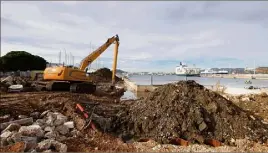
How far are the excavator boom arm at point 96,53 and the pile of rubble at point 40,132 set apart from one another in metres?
13.8

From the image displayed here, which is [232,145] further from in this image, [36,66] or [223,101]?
[36,66]

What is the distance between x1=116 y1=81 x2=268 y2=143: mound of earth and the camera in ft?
36.4

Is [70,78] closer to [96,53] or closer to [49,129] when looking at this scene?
[96,53]

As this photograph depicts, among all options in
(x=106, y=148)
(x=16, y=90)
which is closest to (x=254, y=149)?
(x=106, y=148)

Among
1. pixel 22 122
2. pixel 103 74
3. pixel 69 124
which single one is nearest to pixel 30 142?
pixel 22 122

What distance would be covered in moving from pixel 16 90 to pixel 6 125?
46.7 feet

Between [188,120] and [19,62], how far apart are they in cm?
5327

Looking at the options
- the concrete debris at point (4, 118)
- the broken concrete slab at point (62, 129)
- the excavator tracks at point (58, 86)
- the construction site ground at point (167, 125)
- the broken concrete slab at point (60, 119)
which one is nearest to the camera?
the construction site ground at point (167, 125)

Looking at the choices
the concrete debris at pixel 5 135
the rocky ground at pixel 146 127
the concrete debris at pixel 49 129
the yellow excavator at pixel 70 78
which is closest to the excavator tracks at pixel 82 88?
the yellow excavator at pixel 70 78

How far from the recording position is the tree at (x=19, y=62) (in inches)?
2280

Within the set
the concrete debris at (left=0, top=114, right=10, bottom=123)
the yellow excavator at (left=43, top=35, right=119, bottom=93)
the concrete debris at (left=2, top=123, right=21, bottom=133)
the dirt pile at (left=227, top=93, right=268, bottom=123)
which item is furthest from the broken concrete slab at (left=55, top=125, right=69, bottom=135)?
the dirt pile at (left=227, top=93, right=268, bottom=123)

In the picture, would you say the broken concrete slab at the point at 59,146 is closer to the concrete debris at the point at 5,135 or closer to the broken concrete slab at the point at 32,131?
the broken concrete slab at the point at 32,131

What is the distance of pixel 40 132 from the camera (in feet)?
31.4

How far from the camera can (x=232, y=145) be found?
10.6m
